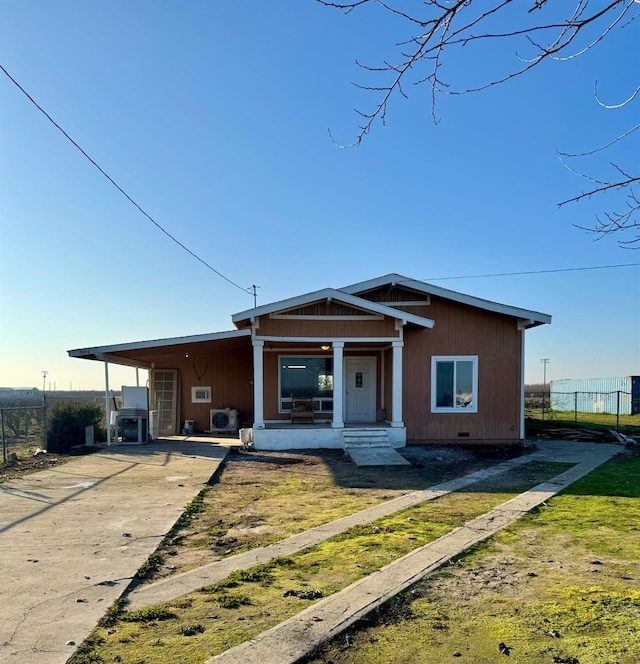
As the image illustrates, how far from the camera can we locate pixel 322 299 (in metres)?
13.1

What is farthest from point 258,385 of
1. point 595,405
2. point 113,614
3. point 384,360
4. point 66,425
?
point 595,405

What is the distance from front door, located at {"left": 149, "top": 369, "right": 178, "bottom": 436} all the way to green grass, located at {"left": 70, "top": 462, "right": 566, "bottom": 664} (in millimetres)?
13110

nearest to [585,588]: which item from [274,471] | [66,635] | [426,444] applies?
[66,635]

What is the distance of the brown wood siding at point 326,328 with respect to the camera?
13.2m

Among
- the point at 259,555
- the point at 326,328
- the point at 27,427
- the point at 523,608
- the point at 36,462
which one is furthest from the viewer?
the point at 27,427

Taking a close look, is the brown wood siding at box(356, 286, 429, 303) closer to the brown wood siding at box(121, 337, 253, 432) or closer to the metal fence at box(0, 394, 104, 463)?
the brown wood siding at box(121, 337, 253, 432)

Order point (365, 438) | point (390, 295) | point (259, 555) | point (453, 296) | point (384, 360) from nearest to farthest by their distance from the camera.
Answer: point (259, 555), point (365, 438), point (453, 296), point (390, 295), point (384, 360)

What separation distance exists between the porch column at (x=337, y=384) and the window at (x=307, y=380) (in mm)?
2135

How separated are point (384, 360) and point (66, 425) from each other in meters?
9.16

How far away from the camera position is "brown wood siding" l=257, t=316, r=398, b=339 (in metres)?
13.2

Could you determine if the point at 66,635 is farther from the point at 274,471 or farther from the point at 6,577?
the point at 274,471

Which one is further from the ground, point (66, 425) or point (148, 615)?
point (148, 615)

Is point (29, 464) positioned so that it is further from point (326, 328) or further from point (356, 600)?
point (356, 600)

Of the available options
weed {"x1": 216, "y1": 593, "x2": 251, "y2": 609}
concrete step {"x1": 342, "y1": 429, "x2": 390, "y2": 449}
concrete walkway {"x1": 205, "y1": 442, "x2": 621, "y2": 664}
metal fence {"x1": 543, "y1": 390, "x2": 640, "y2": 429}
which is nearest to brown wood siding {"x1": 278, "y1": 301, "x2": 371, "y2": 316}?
concrete step {"x1": 342, "y1": 429, "x2": 390, "y2": 449}
